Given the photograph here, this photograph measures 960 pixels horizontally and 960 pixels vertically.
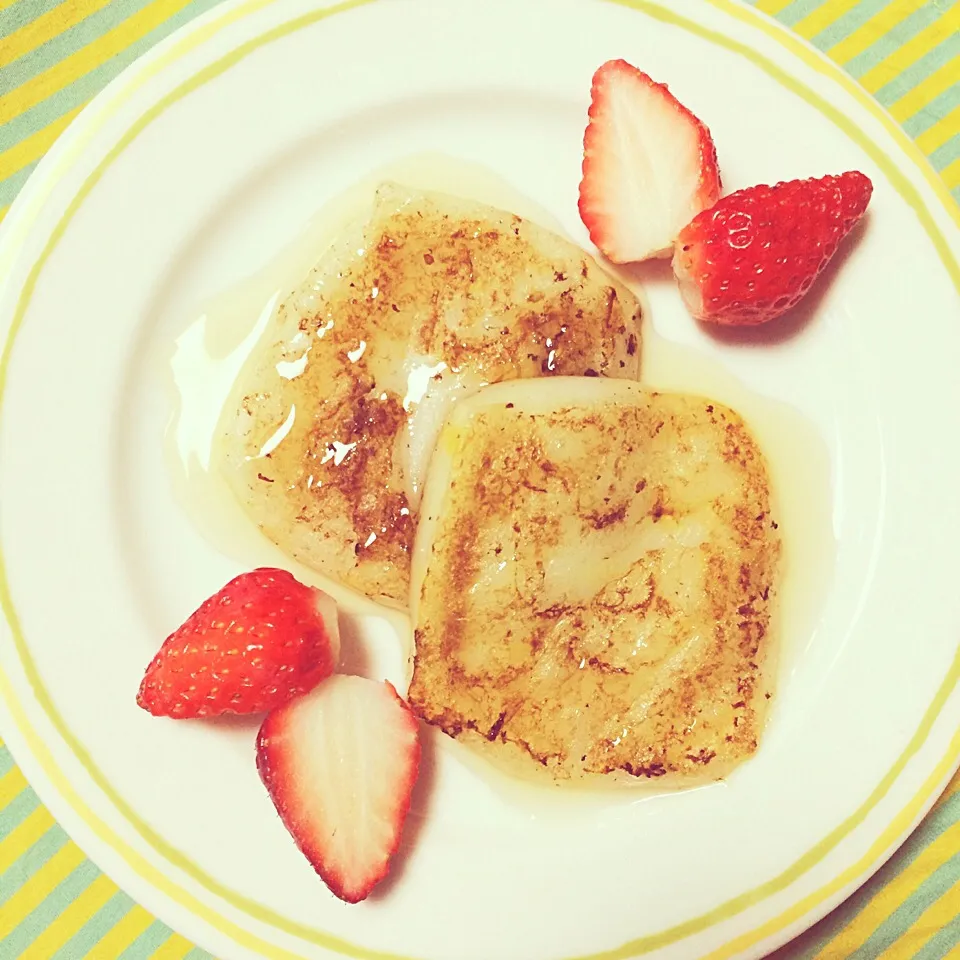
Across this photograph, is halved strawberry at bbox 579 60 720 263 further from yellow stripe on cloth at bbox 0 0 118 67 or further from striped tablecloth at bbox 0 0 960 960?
yellow stripe on cloth at bbox 0 0 118 67

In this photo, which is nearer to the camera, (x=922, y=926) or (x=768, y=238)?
(x=768, y=238)

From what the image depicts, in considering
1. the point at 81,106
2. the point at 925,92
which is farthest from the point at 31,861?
the point at 925,92

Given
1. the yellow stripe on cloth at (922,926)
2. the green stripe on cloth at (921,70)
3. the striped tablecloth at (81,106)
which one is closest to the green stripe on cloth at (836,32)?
the striped tablecloth at (81,106)

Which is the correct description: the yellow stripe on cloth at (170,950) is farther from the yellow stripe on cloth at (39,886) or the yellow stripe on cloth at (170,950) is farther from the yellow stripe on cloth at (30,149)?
the yellow stripe on cloth at (30,149)

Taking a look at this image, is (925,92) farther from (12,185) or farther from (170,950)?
(170,950)

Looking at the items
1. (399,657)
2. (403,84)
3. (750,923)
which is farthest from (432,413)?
(750,923)

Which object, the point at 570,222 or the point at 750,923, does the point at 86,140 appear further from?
the point at 750,923
